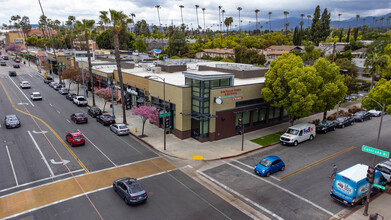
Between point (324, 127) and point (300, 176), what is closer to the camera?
point (300, 176)

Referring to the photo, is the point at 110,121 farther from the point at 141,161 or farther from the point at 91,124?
the point at 141,161

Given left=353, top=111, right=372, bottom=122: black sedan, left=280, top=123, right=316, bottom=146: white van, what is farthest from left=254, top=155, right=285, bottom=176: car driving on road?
left=353, top=111, right=372, bottom=122: black sedan

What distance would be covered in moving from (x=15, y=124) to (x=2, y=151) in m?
9.41

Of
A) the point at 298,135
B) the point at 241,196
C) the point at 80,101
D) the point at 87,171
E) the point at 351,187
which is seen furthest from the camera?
the point at 80,101

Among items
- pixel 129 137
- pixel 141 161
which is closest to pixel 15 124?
pixel 129 137

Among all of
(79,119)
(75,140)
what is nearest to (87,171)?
(75,140)

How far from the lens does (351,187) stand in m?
19.6

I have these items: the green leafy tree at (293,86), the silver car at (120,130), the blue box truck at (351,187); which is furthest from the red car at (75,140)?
the blue box truck at (351,187)

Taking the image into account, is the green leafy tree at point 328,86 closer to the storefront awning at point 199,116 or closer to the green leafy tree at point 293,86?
the green leafy tree at point 293,86

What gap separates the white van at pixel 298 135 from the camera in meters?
33.1

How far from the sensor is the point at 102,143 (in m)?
33.1

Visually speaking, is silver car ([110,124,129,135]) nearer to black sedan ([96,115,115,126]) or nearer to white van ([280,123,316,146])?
black sedan ([96,115,115,126])

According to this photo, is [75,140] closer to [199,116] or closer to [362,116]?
[199,116]

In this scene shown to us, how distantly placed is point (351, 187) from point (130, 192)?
1611 centimetres
